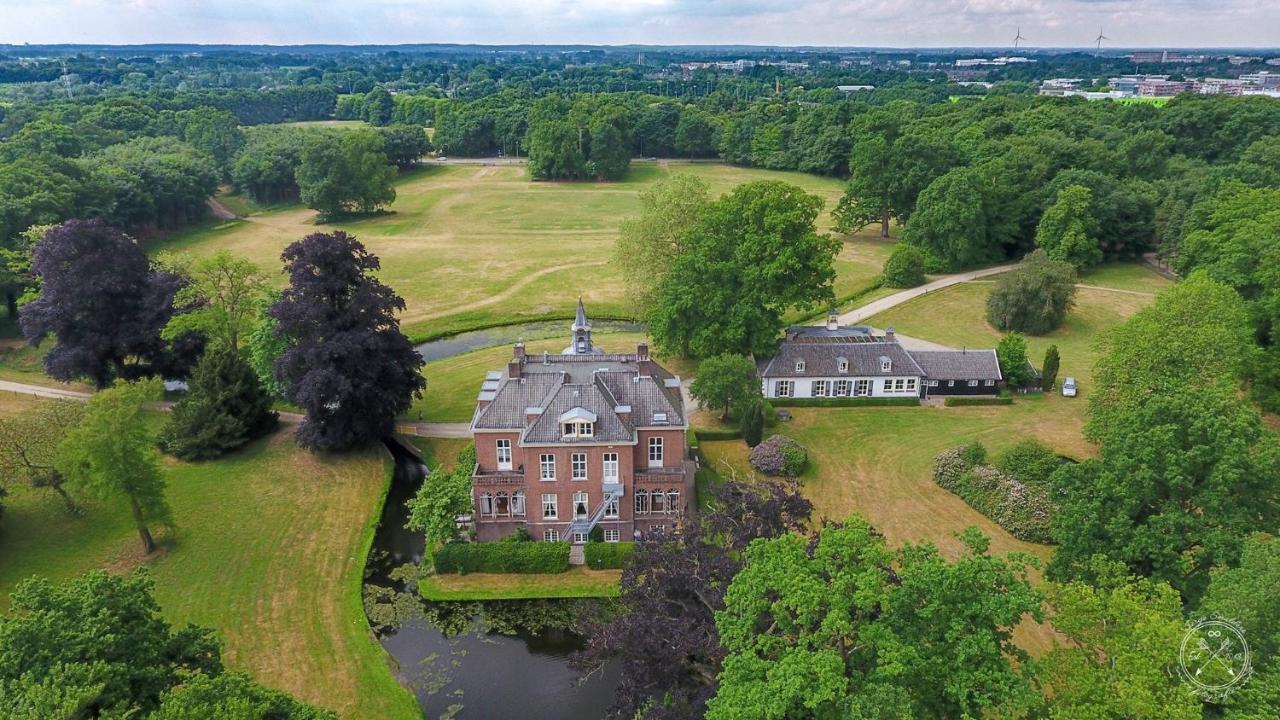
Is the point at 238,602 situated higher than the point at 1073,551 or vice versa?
the point at 1073,551

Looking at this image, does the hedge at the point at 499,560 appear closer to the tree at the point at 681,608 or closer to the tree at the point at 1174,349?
the tree at the point at 681,608

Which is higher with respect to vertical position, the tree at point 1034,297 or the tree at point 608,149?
the tree at point 608,149

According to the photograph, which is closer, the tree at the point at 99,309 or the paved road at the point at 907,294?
the tree at the point at 99,309

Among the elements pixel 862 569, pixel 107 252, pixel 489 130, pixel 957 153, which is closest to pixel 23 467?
pixel 107 252

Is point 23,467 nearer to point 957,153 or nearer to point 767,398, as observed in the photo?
point 767,398

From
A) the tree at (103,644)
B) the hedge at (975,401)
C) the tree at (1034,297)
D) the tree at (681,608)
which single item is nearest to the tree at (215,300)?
the tree at (103,644)

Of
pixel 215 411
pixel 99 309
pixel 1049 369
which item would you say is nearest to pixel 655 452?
pixel 215 411

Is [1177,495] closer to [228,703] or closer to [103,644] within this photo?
[228,703]
